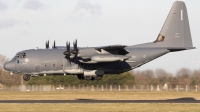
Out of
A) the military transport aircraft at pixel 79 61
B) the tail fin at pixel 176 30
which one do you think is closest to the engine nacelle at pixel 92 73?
the military transport aircraft at pixel 79 61

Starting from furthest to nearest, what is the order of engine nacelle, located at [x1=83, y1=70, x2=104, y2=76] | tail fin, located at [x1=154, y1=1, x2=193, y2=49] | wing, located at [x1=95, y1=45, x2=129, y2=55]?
1. tail fin, located at [x1=154, y1=1, x2=193, y2=49]
2. engine nacelle, located at [x1=83, y1=70, x2=104, y2=76]
3. wing, located at [x1=95, y1=45, x2=129, y2=55]

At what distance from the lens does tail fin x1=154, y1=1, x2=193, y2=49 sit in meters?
53.8

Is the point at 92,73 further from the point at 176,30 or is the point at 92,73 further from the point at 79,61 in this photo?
the point at 176,30

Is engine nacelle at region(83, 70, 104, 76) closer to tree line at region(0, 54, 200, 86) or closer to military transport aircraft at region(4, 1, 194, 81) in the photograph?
military transport aircraft at region(4, 1, 194, 81)

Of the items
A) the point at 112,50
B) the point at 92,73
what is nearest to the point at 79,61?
the point at 92,73

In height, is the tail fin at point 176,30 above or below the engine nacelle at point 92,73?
above

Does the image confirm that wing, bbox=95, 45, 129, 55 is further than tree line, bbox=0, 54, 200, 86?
No

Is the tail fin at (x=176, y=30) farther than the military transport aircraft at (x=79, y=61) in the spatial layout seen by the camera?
Yes

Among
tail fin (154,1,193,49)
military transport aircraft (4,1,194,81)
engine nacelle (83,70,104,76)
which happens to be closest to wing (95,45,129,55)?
military transport aircraft (4,1,194,81)

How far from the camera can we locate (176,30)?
54.4 meters

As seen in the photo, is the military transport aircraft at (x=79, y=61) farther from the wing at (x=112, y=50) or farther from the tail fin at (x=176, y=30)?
the tail fin at (x=176, y=30)

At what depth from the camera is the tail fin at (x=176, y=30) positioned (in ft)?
177

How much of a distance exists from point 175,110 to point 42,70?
19.2 m

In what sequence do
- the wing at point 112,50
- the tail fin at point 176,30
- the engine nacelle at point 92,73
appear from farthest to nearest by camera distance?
1. the tail fin at point 176,30
2. the engine nacelle at point 92,73
3. the wing at point 112,50
